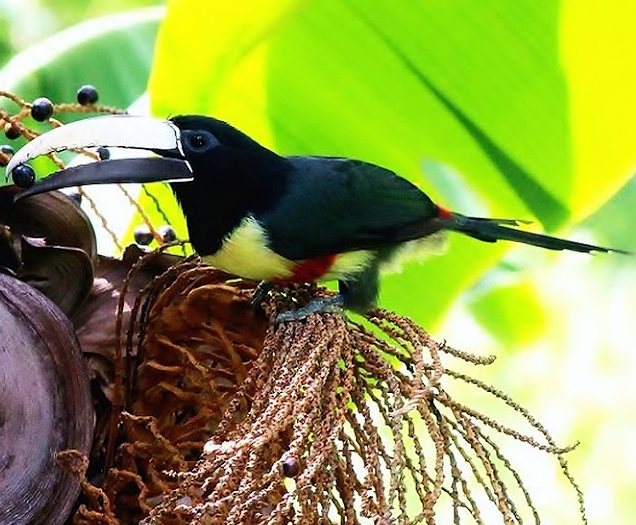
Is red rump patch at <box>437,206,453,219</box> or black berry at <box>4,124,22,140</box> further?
red rump patch at <box>437,206,453,219</box>

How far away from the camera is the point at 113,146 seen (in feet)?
2.54

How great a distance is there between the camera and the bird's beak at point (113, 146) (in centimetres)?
77

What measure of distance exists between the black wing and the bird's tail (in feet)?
0.26

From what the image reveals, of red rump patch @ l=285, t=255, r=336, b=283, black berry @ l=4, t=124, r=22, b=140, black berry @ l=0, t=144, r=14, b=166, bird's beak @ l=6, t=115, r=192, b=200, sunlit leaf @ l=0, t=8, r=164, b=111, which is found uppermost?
sunlit leaf @ l=0, t=8, r=164, b=111

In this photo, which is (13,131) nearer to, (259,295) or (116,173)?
(116,173)

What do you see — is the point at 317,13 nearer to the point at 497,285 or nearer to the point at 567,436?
the point at 497,285

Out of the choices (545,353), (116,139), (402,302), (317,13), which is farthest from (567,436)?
(116,139)

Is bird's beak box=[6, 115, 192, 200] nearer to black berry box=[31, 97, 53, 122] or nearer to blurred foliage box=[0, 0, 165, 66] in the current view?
black berry box=[31, 97, 53, 122]

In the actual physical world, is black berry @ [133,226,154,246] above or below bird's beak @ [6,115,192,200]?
above

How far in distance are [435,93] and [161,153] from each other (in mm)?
461

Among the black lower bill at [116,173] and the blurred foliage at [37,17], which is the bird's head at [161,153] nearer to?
the black lower bill at [116,173]

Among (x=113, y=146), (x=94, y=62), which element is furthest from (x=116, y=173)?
(x=94, y=62)

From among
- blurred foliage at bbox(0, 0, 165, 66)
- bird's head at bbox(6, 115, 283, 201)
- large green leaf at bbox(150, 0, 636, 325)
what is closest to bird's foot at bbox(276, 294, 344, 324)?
bird's head at bbox(6, 115, 283, 201)

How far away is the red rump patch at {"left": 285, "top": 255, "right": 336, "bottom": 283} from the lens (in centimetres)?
88
